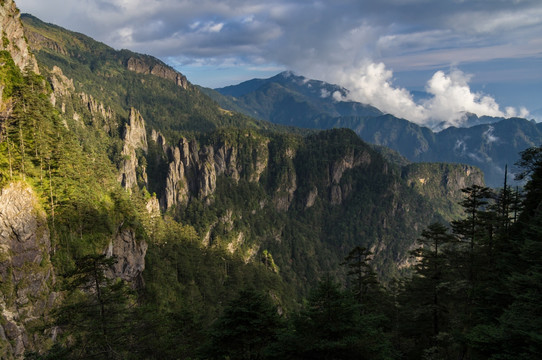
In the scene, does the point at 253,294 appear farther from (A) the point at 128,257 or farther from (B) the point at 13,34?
(B) the point at 13,34

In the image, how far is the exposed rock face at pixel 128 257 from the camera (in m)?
70.9

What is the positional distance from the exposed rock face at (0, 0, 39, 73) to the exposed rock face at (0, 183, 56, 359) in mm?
40131

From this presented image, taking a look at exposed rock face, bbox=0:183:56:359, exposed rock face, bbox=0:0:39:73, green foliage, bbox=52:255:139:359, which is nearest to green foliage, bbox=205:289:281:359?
green foliage, bbox=52:255:139:359

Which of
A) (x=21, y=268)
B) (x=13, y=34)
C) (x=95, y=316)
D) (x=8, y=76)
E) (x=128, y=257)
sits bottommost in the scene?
(x=128, y=257)

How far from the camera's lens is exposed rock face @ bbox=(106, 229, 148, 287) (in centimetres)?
7094

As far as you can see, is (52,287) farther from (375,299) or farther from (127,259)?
(375,299)

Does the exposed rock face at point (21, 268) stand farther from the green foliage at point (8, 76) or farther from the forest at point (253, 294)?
the green foliage at point (8, 76)

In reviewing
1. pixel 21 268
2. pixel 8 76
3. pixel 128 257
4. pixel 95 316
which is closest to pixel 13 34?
pixel 8 76

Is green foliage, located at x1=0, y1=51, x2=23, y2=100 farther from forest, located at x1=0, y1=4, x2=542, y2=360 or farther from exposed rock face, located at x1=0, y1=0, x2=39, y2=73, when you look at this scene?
exposed rock face, located at x1=0, y1=0, x2=39, y2=73

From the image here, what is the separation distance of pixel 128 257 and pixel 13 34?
192 ft

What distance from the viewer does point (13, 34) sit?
238 feet

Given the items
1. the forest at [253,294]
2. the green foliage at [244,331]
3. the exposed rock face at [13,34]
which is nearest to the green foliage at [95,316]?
the forest at [253,294]

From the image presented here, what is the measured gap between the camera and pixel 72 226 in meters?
58.1

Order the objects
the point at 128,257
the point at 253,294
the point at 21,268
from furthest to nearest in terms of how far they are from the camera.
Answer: the point at 128,257 → the point at 21,268 → the point at 253,294
